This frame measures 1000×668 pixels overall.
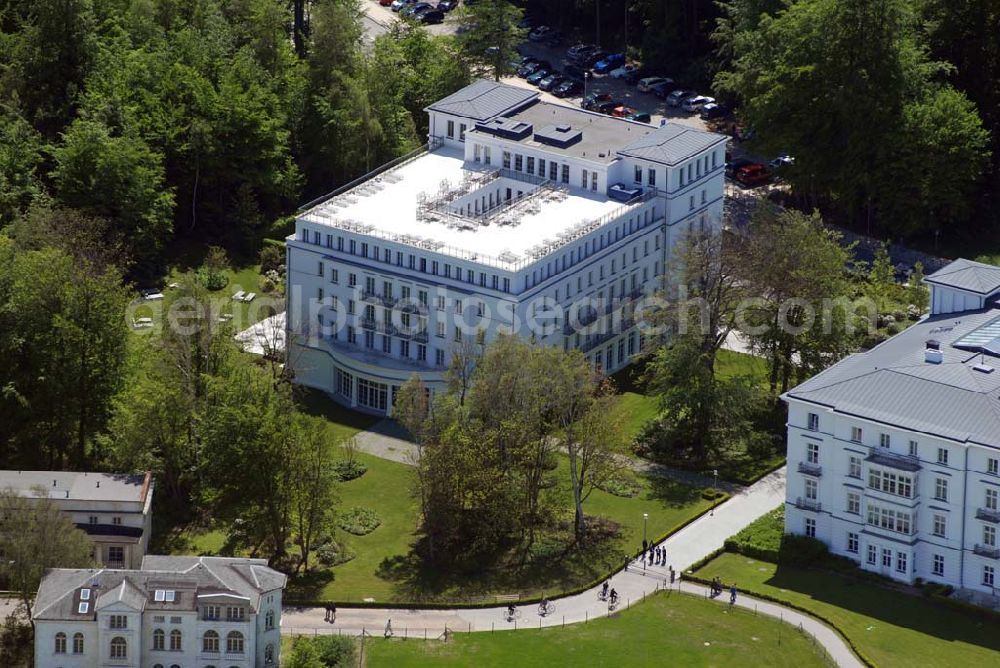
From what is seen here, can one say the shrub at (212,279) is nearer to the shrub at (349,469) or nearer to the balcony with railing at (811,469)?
the shrub at (349,469)

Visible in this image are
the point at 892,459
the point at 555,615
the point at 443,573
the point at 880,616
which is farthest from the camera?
the point at 443,573

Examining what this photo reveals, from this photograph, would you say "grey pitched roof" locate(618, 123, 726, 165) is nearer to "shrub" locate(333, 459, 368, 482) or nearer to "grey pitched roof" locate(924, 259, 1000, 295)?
"grey pitched roof" locate(924, 259, 1000, 295)

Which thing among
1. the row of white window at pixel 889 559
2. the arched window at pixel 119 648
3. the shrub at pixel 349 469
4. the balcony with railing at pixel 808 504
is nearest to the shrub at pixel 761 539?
the row of white window at pixel 889 559

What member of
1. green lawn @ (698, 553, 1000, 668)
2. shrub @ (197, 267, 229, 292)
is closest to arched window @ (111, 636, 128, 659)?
green lawn @ (698, 553, 1000, 668)

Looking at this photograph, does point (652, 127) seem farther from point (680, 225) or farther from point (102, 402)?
point (102, 402)

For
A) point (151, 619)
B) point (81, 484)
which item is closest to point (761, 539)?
point (151, 619)

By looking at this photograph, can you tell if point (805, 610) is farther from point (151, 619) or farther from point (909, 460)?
point (151, 619)

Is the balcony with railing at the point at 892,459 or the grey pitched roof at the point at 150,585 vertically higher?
the balcony with railing at the point at 892,459
